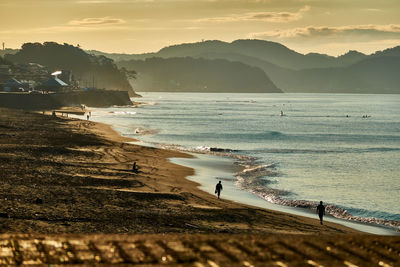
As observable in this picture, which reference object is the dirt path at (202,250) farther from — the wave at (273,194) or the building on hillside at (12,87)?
the building on hillside at (12,87)

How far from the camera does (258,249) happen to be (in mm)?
3025

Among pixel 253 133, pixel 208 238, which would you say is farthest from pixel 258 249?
pixel 253 133

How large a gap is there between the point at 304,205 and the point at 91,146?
26629mm

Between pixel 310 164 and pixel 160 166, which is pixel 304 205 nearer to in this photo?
pixel 160 166

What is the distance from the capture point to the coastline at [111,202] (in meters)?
20.2

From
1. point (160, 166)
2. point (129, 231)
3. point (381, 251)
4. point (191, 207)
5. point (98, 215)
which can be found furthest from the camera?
point (160, 166)

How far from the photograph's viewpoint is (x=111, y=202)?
25.3 meters

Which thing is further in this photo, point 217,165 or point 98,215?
point 217,165

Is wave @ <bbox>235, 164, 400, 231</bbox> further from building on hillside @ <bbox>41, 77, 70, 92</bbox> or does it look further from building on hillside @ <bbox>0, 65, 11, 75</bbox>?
building on hillside @ <bbox>0, 65, 11, 75</bbox>

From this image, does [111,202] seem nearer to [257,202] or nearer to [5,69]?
[257,202]

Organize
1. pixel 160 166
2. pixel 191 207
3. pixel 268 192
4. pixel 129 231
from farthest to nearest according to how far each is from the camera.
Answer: pixel 160 166 → pixel 268 192 → pixel 191 207 → pixel 129 231

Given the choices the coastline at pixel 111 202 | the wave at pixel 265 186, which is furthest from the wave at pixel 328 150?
the coastline at pixel 111 202

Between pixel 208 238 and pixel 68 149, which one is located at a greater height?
pixel 208 238

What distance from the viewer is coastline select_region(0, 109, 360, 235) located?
795 inches
